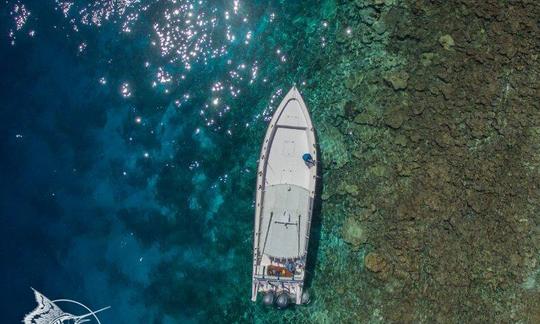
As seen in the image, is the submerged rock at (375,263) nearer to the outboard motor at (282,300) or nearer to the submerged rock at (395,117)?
the outboard motor at (282,300)

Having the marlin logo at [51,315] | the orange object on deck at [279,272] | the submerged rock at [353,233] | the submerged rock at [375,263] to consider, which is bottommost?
the marlin logo at [51,315]

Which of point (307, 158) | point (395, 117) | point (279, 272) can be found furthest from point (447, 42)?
point (279, 272)

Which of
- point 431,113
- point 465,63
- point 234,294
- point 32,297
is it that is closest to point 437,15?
point 465,63

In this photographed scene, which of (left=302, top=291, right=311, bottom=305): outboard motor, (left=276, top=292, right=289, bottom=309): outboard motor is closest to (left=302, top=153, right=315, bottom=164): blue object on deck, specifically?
(left=276, top=292, right=289, bottom=309): outboard motor

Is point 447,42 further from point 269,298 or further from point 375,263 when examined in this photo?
point 269,298

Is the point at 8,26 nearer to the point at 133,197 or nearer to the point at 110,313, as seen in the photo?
the point at 133,197

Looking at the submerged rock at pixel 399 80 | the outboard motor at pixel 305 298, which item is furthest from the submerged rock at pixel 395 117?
the outboard motor at pixel 305 298

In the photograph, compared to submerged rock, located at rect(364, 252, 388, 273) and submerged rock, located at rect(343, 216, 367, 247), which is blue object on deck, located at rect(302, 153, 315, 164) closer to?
submerged rock, located at rect(343, 216, 367, 247)
